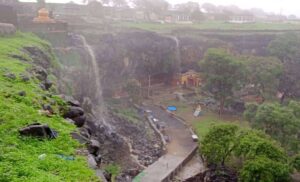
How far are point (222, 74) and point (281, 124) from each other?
563 inches

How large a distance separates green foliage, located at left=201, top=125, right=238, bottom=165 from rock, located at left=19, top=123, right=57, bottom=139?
16.8m

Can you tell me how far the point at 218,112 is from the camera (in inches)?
1709

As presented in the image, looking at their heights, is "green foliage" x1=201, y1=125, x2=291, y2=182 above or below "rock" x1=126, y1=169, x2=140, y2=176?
above

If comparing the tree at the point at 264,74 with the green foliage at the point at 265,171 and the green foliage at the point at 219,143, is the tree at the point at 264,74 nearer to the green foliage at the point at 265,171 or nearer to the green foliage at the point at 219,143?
the green foliage at the point at 219,143

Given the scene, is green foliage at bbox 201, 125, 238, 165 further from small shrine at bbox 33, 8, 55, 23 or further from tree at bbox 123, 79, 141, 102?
small shrine at bbox 33, 8, 55, 23

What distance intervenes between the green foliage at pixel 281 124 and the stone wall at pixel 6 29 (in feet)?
71.3

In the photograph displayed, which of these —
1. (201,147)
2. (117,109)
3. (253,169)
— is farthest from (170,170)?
(117,109)

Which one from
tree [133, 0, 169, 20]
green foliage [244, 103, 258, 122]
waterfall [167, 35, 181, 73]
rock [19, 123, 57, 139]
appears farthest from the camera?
tree [133, 0, 169, 20]

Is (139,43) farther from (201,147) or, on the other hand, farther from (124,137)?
(201,147)

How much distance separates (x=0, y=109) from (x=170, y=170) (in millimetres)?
17218

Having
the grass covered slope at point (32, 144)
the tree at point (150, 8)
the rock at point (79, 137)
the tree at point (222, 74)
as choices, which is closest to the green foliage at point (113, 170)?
the grass covered slope at point (32, 144)

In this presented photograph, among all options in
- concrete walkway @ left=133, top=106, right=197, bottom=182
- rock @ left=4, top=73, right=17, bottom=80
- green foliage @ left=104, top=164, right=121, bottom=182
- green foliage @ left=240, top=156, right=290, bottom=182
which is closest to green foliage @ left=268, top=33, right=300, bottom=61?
concrete walkway @ left=133, top=106, right=197, bottom=182

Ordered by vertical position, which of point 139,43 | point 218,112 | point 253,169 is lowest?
point 218,112

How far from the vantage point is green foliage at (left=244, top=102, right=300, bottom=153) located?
88.7ft
